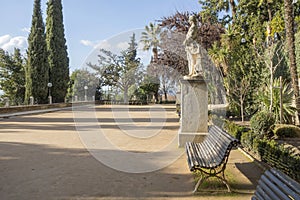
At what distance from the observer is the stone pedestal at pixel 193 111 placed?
20.0 ft

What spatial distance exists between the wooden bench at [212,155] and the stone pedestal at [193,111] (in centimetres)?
172

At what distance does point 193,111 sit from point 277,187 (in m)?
4.41

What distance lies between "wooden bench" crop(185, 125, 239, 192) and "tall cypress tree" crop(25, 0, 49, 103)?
23353 mm

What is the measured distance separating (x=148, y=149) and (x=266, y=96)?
6.29 m

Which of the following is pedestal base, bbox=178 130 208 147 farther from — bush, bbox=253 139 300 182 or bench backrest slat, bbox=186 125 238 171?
bench backrest slat, bbox=186 125 238 171

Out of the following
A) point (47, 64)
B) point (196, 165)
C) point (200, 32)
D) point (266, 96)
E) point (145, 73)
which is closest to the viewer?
point (196, 165)

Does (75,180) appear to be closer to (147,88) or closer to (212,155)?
(212,155)

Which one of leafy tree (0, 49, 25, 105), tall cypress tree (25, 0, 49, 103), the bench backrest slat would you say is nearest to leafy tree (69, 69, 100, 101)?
leafy tree (0, 49, 25, 105)

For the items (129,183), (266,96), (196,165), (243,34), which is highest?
(243,34)

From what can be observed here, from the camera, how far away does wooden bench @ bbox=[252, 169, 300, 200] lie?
1599 mm

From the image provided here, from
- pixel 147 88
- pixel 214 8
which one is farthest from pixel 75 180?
pixel 147 88

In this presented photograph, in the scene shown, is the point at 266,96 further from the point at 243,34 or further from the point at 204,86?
the point at 243,34

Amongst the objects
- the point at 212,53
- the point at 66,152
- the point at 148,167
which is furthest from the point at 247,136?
the point at 212,53

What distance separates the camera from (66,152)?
580 centimetres
